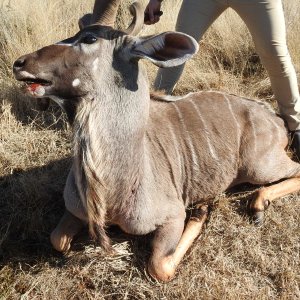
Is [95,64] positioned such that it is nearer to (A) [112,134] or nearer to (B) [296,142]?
(A) [112,134]

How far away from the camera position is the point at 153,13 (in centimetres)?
339

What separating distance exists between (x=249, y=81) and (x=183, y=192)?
1.91 m

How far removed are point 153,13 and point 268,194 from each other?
1.52 metres

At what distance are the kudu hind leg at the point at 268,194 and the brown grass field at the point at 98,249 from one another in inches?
2.3

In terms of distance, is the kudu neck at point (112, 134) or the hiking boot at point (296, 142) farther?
the hiking boot at point (296, 142)

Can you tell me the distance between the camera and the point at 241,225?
11.1ft

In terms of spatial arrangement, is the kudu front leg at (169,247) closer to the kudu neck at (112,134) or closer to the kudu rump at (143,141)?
the kudu rump at (143,141)

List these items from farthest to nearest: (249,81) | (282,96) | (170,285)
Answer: (249,81) → (282,96) → (170,285)

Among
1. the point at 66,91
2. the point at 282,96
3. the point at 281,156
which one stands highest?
the point at 66,91

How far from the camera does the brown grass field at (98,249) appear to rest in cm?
289

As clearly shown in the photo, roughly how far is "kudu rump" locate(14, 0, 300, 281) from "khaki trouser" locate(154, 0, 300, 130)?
181 mm

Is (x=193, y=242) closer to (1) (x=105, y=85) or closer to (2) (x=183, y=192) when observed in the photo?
(2) (x=183, y=192)

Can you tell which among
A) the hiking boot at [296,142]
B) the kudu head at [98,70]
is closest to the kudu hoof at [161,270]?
the kudu head at [98,70]

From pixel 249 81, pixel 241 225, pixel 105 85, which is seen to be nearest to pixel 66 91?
pixel 105 85
